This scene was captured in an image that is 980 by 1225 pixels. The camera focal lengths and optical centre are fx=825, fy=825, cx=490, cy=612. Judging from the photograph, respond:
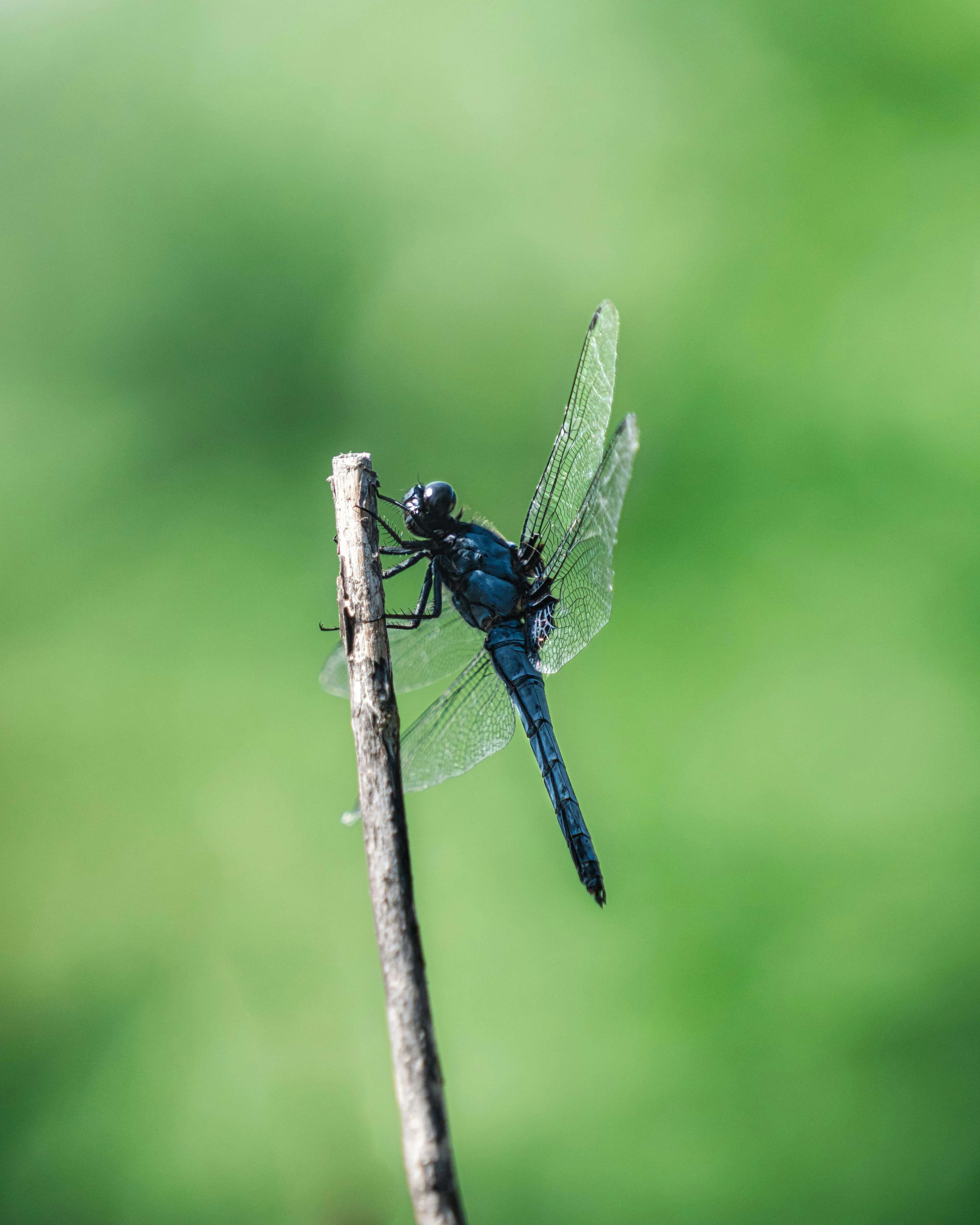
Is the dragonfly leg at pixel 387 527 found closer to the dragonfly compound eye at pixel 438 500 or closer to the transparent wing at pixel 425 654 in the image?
the dragonfly compound eye at pixel 438 500

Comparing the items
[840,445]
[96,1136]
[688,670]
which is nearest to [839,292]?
[840,445]

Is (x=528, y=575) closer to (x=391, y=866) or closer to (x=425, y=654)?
(x=425, y=654)

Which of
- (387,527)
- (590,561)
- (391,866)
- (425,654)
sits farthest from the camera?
(425,654)

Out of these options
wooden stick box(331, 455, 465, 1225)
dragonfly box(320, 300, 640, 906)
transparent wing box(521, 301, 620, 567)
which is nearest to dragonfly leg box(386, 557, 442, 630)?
dragonfly box(320, 300, 640, 906)

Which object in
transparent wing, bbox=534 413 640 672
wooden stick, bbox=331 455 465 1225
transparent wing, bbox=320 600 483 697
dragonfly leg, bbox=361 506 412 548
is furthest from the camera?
transparent wing, bbox=320 600 483 697

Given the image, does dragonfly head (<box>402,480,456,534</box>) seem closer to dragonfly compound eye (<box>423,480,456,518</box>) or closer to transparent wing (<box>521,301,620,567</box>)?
dragonfly compound eye (<box>423,480,456,518</box>)

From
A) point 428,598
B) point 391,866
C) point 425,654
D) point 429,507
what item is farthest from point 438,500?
point 391,866

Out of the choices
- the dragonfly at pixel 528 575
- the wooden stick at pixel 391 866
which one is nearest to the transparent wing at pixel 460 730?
the dragonfly at pixel 528 575

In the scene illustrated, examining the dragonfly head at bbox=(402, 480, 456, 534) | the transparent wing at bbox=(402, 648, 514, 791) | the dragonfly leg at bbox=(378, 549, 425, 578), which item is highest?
the dragonfly head at bbox=(402, 480, 456, 534)
